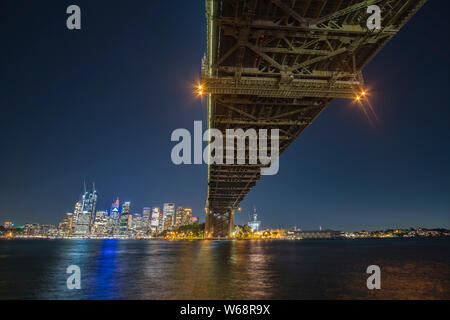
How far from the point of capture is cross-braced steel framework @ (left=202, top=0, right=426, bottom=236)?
12602 millimetres

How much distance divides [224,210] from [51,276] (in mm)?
84604

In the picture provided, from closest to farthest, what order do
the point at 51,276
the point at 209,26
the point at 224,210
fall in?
1. the point at 209,26
2. the point at 51,276
3. the point at 224,210

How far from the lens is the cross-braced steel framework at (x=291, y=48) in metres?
12.6

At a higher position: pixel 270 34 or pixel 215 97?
pixel 270 34

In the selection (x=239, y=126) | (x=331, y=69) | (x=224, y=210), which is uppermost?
(x=331, y=69)

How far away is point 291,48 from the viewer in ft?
48.0

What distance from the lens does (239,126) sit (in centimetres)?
2578

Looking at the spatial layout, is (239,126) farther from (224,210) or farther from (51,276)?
(224,210)
